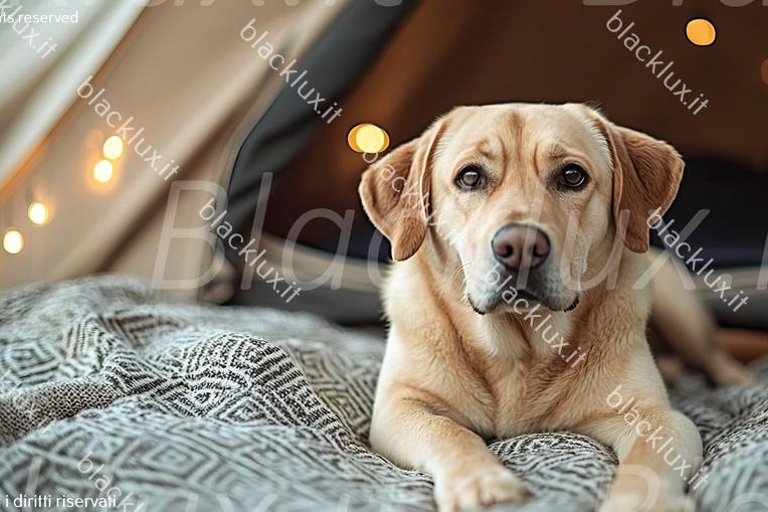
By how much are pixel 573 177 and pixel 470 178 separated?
212 millimetres

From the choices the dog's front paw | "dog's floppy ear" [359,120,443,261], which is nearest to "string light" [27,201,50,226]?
"dog's floppy ear" [359,120,443,261]

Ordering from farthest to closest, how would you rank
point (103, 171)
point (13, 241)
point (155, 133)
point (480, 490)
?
1. point (155, 133)
2. point (103, 171)
3. point (13, 241)
4. point (480, 490)

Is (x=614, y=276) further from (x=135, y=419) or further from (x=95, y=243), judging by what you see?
(x=95, y=243)

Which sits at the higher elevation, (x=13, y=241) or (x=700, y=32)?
(x=700, y=32)

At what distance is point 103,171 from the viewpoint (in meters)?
A: 3.14

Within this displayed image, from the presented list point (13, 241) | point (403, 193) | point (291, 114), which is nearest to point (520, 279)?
point (403, 193)

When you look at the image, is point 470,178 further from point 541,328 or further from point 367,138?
point 367,138

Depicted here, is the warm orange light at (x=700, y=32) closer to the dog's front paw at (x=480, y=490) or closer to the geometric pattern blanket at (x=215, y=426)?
the geometric pattern blanket at (x=215, y=426)

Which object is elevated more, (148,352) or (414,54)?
(414,54)

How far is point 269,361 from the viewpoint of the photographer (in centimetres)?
175

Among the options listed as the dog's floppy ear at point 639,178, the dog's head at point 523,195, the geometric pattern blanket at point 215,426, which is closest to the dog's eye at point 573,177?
the dog's head at point 523,195

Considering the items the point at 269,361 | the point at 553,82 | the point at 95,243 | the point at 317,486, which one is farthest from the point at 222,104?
the point at 317,486

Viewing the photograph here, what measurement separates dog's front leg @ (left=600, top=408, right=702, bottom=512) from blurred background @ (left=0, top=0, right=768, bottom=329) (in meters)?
1.29

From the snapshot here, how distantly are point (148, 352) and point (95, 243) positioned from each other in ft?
4.72
